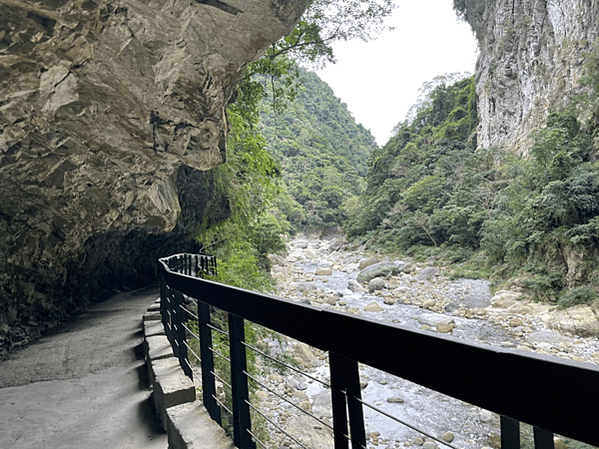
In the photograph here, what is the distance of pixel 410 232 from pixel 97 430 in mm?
27228

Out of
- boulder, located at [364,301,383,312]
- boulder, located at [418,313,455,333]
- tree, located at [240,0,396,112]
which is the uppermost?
tree, located at [240,0,396,112]

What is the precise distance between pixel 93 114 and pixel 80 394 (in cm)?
375

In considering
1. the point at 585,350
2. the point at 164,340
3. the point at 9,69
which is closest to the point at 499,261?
the point at 585,350

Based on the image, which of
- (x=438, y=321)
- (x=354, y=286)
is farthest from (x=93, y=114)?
(x=354, y=286)

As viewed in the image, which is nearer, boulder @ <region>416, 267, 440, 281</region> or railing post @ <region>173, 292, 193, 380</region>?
railing post @ <region>173, 292, 193, 380</region>

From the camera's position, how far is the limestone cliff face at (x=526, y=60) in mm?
22344

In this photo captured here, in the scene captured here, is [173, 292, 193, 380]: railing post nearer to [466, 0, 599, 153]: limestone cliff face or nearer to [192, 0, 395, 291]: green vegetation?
[192, 0, 395, 291]: green vegetation

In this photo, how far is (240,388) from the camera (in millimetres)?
1946

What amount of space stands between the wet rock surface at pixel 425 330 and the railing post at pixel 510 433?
0.42 ft

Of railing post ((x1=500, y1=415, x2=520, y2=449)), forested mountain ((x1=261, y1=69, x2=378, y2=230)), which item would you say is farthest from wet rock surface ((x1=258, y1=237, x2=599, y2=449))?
forested mountain ((x1=261, y1=69, x2=378, y2=230))

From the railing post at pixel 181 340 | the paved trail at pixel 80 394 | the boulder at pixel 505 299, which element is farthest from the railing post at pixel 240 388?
the boulder at pixel 505 299

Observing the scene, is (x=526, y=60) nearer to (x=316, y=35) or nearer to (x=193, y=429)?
(x=316, y=35)

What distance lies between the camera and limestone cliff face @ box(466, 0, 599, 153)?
2234cm

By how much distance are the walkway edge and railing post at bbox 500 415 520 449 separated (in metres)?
1.67
